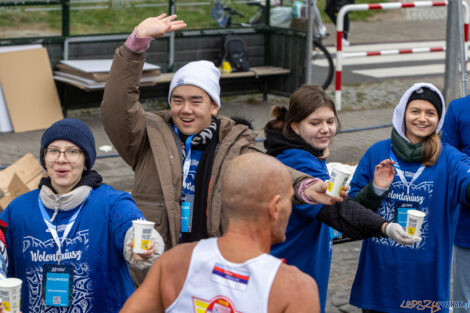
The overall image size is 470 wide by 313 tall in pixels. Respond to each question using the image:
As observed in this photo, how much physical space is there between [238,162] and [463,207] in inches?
99.1

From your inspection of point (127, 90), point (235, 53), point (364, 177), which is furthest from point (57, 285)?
point (235, 53)

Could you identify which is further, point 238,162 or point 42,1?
point 42,1

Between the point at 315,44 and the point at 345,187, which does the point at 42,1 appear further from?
the point at 345,187

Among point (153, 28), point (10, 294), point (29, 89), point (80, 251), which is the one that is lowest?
point (29, 89)

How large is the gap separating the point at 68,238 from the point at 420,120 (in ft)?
6.82

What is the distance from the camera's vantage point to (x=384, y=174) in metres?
4.12

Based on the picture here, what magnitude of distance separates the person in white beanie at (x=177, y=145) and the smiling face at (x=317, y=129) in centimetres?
28

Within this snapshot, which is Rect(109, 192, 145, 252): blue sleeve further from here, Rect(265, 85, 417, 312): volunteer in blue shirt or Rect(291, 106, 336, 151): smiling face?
Rect(291, 106, 336, 151): smiling face

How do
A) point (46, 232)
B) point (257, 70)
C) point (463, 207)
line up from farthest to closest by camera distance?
1. point (257, 70)
2. point (463, 207)
3. point (46, 232)

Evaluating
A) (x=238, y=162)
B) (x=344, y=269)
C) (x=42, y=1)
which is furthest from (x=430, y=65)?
(x=238, y=162)

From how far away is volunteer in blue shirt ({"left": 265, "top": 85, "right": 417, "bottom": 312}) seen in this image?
380cm

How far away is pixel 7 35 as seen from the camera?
1092cm

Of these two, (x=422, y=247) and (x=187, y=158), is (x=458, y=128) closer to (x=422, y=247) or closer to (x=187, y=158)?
(x=422, y=247)

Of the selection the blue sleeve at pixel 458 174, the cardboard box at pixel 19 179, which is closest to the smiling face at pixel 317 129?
the blue sleeve at pixel 458 174
